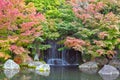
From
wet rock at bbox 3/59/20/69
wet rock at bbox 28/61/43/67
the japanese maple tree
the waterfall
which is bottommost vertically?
the waterfall

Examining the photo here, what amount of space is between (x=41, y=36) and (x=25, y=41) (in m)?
1.86

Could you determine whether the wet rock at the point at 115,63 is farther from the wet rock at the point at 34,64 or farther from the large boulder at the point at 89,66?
the wet rock at the point at 34,64

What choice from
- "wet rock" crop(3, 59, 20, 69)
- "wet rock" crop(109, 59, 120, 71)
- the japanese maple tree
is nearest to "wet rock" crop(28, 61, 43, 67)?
the japanese maple tree

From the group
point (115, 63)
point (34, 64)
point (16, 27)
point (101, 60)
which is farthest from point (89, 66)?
point (16, 27)

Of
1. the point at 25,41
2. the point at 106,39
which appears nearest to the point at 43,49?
the point at 25,41

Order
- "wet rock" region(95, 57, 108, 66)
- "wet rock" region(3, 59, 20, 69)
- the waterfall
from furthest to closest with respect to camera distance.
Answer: the waterfall → "wet rock" region(95, 57, 108, 66) → "wet rock" region(3, 59, 20, 69)

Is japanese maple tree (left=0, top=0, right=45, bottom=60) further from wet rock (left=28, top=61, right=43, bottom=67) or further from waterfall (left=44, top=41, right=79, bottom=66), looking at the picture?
waterfall (left=44, top=41, right=79, bottom=66)

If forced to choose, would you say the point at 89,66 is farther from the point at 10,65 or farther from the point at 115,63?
the point at 10,65

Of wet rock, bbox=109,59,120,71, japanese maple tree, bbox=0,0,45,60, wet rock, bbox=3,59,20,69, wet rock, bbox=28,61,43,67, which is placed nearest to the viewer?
wet rock, bbox=3,59,20,69

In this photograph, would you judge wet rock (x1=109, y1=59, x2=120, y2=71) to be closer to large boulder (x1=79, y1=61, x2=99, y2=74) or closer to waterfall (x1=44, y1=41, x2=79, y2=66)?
large boulder (x1=79, y1=61, x2=99, y2=74)

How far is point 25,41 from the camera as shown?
15859 mm

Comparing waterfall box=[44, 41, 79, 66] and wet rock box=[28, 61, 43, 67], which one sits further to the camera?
waterfall box=[44, 41, 79, 66]

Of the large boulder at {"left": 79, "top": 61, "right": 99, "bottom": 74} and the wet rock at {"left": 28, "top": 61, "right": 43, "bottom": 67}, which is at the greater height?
the wet rock at {"left": 28, "top": 61, "right": 43, "bottom": 67}

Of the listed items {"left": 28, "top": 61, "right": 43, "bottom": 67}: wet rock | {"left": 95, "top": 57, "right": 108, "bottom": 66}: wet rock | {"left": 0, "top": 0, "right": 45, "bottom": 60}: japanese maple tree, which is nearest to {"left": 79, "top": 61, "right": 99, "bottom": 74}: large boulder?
{"left": 95, "top": 57, "right": 108, "bottom": 66}: wet rock
